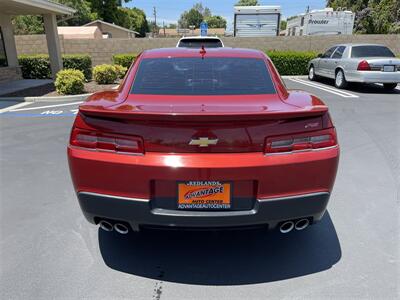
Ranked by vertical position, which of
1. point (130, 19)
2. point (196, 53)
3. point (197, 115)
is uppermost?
point (130, 19)

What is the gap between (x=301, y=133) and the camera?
2.28m

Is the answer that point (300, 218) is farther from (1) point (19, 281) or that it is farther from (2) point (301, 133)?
(1) point (19, 281)

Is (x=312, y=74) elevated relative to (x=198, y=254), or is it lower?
elevated

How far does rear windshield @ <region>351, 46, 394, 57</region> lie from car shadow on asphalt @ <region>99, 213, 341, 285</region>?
10074mm

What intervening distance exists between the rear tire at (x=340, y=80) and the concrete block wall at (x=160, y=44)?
732cm

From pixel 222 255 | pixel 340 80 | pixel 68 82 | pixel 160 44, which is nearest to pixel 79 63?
pixel 160 44

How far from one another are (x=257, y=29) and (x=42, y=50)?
12.6 meters

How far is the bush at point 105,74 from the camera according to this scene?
12588 mm

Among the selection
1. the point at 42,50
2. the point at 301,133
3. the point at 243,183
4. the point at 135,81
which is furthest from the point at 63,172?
the point at 42,50

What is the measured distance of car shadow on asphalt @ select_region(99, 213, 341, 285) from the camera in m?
2.57

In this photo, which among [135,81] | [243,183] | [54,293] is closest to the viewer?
[243,183]

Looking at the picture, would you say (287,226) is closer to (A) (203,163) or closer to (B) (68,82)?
(A) (203,163)

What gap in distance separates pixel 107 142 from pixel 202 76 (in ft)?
4.04

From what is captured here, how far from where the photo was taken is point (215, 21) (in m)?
114
